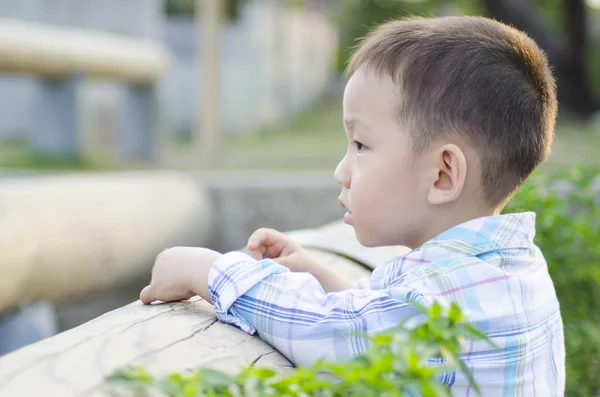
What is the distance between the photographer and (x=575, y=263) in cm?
262

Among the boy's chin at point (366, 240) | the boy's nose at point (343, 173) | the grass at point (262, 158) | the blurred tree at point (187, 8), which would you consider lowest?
the grass at point (262, 158)

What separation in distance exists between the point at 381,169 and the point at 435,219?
5.2 inches

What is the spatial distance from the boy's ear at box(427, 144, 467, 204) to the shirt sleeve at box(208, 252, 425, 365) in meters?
0.22

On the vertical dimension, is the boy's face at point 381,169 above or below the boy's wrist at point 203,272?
above

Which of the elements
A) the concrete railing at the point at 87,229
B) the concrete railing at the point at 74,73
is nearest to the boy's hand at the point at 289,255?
the concrete railing at the point at 87,229

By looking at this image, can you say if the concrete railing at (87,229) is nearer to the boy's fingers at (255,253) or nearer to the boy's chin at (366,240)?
the boy's fingers at (255,253)

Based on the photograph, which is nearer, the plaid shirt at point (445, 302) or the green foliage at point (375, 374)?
the green foliage at point (375, 374)

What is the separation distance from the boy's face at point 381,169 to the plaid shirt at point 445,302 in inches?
3.5

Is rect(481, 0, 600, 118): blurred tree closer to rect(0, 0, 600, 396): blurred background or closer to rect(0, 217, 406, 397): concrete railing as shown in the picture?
rect(0, 0, 600, 396): blurred background

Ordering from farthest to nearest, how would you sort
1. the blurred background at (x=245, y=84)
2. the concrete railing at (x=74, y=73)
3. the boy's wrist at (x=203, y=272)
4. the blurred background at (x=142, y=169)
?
1. the blurred background at (x=245, y=84)
2. the concrete railing at (x=74, y=73)
3. the blurred background at (x=142, y=169)
4. the boy's wrist at (x=203, y=272)

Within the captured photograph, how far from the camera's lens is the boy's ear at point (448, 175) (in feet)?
4.96

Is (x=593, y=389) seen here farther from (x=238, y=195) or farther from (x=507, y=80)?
(x=238, y=195)

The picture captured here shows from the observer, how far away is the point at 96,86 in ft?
29.6

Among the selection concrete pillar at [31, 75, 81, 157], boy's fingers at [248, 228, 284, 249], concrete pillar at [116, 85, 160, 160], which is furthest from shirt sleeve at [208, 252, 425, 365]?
concrete pillar at [116, 85, 160, 160]
